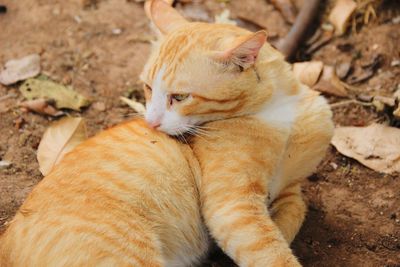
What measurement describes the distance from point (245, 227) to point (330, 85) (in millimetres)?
1864

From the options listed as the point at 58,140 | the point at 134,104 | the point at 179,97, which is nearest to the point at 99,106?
the point at 134,104

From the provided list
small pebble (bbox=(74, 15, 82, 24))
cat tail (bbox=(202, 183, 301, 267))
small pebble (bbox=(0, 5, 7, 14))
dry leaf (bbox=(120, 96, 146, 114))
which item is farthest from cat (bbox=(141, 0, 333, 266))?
small pebble (bbox=(0, 5, 7, 14))

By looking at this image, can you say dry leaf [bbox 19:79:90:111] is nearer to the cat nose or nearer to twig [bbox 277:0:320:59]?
the cat nose

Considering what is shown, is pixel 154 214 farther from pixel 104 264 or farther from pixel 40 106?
pixel 40 106

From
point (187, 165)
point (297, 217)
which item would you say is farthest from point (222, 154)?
point (297, 217)

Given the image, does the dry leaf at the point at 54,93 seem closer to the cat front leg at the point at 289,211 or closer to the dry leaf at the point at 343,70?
the cat front leg at the point at 289,211

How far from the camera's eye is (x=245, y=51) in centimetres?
259

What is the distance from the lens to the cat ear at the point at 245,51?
251 centimetres

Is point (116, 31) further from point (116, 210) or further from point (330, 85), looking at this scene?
point (116, 210)

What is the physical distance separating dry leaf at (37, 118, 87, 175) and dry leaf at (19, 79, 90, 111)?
1.01 ft

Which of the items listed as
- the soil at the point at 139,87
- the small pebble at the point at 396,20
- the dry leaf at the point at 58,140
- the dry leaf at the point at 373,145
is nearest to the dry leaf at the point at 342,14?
the soil at the point at 139,87

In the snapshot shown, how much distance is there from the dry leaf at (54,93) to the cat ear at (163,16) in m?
1.12

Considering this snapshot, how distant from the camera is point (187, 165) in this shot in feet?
9.15

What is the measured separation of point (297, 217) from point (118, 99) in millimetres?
1742
